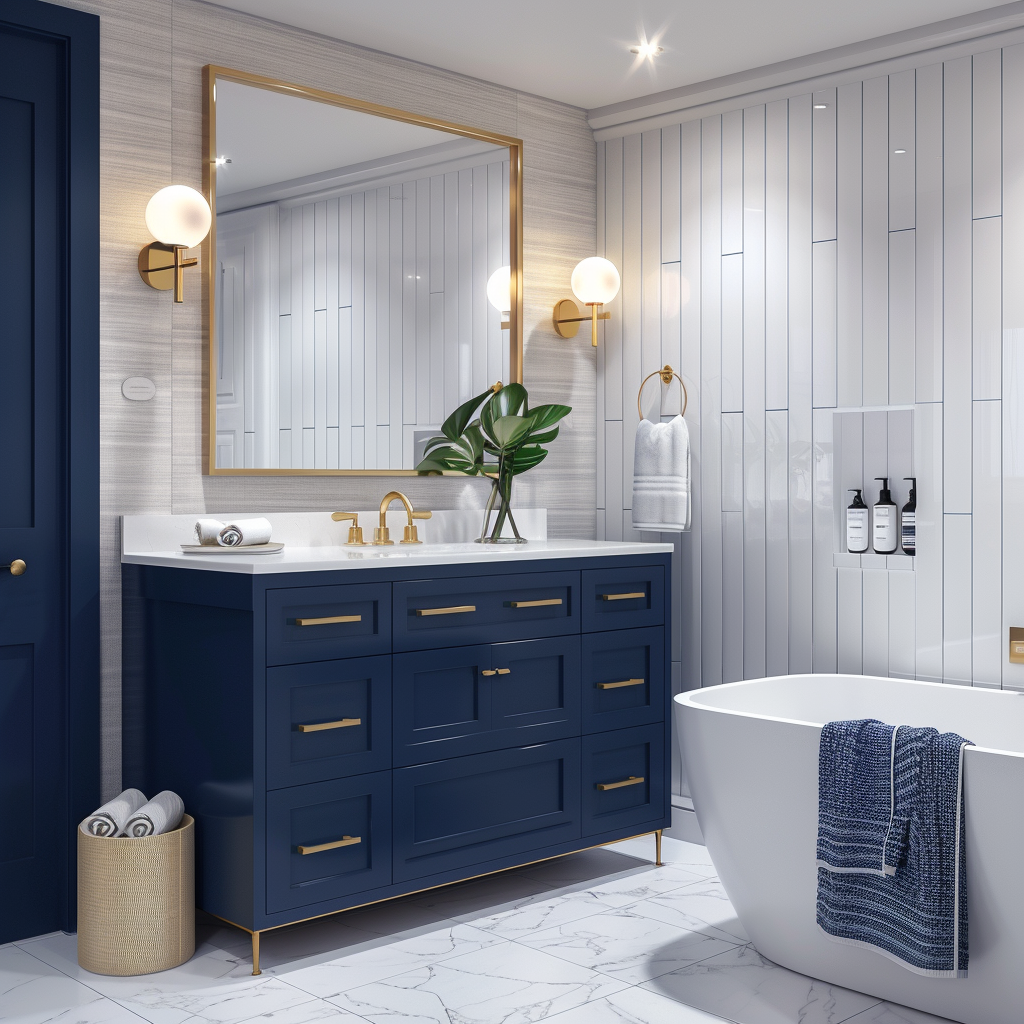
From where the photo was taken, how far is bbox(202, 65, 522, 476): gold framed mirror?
121 inches

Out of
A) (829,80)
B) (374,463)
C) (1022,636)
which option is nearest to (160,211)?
(374,463)

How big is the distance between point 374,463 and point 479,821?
1074mm

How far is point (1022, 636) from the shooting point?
303cm

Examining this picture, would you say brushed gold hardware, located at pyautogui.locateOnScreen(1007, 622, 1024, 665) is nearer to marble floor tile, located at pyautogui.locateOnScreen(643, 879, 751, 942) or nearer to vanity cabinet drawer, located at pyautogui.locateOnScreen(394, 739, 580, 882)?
marble floor tile, located at pyautogui.locateOnScreen(643, 879, 751, 942)

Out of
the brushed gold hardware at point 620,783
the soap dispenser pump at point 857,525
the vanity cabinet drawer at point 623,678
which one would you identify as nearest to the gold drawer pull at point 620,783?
the brushed gold hardware at point 620,783

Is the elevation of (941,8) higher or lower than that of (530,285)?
higher

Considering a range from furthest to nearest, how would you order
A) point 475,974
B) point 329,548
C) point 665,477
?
point 665,477 → point 329,548 → point 475,974

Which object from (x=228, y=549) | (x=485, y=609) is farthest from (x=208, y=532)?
(x=485, y=609)

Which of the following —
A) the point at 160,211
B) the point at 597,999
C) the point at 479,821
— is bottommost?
the point at 597,999

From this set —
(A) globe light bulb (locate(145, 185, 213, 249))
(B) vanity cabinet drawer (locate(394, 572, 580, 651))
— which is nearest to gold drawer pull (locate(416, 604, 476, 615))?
(B) vanity cabinet drawer (locate(394, 572, 580, 651))

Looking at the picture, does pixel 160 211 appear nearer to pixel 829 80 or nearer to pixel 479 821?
pixel 479 821

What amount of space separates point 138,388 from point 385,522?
0.78 meters

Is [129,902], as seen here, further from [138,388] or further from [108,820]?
[138,388]

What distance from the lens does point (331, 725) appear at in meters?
2.68
